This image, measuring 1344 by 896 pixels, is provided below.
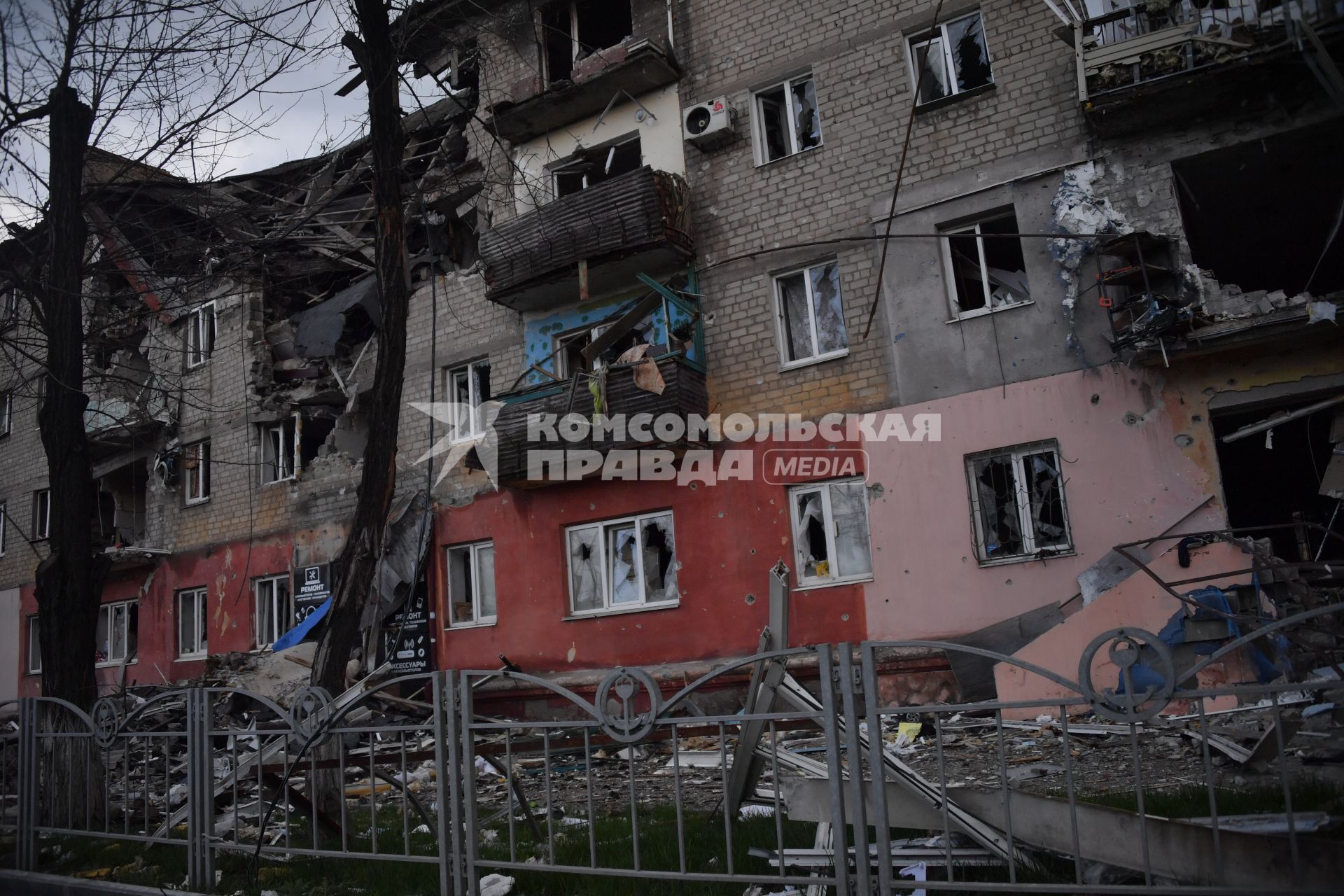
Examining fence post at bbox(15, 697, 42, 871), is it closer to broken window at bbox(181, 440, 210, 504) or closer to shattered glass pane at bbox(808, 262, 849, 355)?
shattered glass pane at bbox(808, 262, 849, 355)

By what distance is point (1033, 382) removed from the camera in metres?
10.9

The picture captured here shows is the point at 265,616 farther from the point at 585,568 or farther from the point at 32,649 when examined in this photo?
the point at 32,649

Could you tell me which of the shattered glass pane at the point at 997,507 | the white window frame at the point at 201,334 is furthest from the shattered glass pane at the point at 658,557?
the white window frame at the point at 201,334

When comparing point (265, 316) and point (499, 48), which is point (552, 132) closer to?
point (499, 48)

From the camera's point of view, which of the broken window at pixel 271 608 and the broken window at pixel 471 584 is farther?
the broken window at pixel 271 608

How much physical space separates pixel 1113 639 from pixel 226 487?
18.4m

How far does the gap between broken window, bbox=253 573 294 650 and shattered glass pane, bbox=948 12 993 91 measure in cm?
1355

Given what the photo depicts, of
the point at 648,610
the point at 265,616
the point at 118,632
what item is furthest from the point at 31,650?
the point at 648,610

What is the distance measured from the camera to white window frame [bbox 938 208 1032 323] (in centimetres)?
1141

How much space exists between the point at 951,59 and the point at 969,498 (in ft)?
18.4

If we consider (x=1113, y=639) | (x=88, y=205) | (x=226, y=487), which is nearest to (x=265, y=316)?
(x=226, y=487)

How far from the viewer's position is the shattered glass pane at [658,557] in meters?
13.3

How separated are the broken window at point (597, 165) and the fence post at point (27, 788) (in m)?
10.3

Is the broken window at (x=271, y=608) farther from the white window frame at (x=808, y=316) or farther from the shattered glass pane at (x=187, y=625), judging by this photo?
the white window frame at (x=808, y=316)
